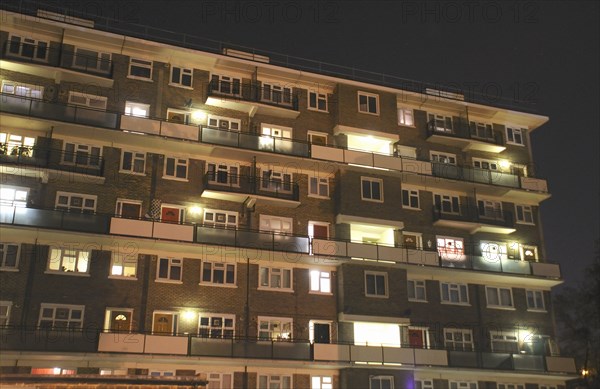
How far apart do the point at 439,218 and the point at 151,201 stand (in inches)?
695

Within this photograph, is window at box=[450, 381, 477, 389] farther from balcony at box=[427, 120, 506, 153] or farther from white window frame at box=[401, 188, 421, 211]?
balcony at box=[427, 120, 506, 153]

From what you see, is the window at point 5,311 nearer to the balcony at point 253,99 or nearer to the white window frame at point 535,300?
the balcony at point 253,99

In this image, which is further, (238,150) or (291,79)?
(291,79)

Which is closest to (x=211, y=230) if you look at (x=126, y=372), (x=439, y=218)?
(x=126, y=372)

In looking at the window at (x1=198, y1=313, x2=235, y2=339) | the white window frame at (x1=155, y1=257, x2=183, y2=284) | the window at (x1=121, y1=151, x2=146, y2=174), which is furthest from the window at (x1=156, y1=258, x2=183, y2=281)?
the window at (x1=121, y1=151, x2=146, y2=174)

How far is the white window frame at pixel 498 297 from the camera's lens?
141ft

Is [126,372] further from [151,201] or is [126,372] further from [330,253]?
[330,253]

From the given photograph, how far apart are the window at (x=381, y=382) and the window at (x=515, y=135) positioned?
1980 cm

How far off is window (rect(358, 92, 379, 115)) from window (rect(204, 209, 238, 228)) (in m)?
11.1

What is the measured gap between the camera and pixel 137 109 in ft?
127

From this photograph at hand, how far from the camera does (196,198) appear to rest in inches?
1507

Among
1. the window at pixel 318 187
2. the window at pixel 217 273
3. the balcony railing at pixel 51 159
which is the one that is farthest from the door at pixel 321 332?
the balcony railing at pixel 51 159

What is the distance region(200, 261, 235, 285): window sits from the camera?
37.0 m

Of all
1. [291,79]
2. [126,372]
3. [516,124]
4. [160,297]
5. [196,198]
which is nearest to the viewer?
[126,372]
